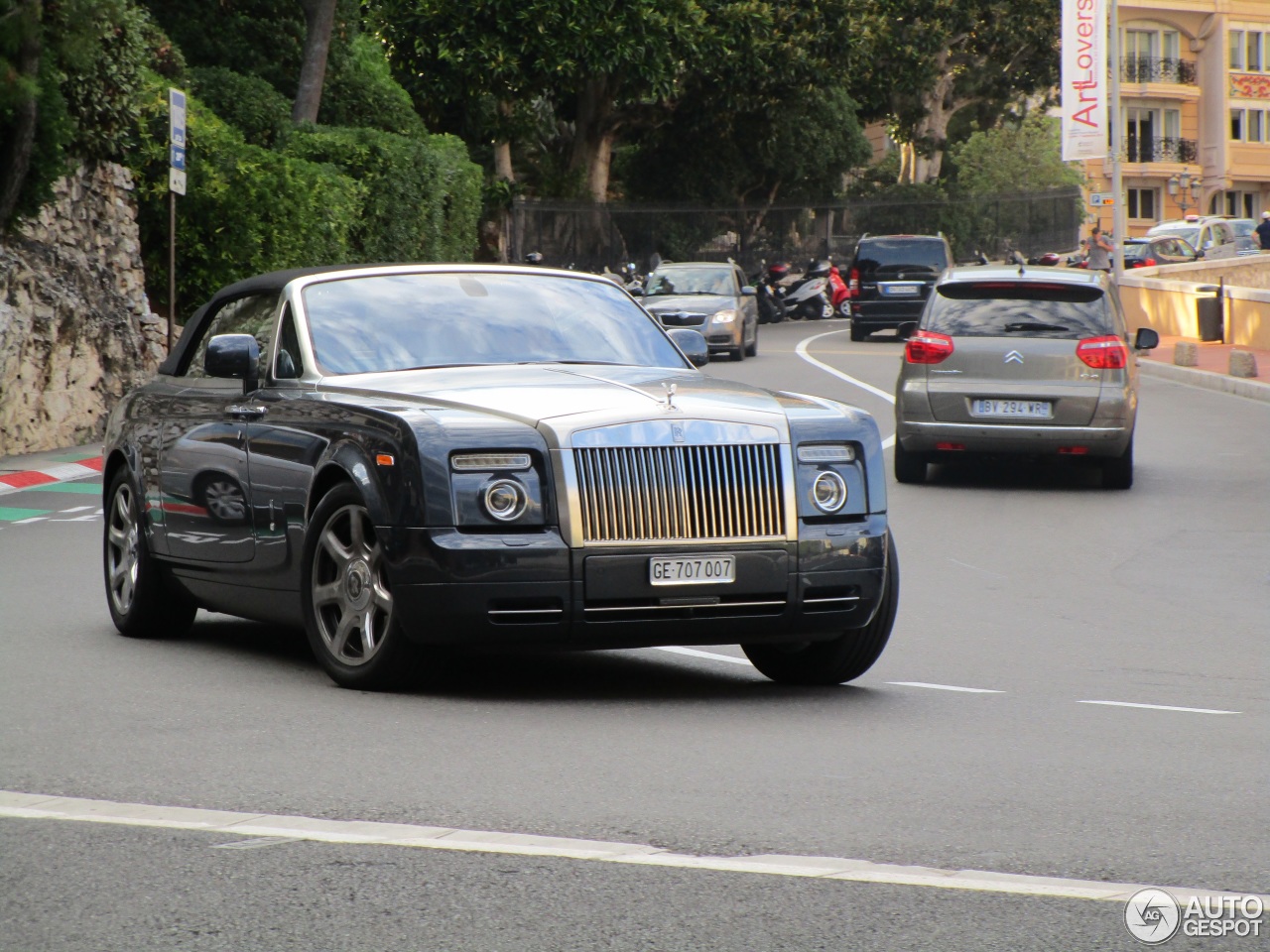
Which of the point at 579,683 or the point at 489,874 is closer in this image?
the point at 489,874

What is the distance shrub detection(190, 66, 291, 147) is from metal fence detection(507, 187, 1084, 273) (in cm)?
2074

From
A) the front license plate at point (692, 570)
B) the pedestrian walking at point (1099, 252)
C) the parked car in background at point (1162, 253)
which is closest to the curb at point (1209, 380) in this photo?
the pedestrian walking at point (1099, 252)

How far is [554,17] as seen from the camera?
45625 millimetres

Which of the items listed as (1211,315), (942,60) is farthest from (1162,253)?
(1211,315)

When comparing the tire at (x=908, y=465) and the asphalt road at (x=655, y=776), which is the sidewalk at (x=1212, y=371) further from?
the asphalt road at (x=655, y=776)

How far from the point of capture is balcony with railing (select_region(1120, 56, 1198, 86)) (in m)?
93.8

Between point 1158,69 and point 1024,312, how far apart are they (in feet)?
268

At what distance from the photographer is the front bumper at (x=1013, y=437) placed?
661 inches

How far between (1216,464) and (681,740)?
1344 centimetres

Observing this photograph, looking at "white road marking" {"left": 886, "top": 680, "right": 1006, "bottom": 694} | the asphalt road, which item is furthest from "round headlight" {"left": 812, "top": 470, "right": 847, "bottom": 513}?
"white road marking" {"left": 886, "top": 680, "right": 1006, "bottom": 694}

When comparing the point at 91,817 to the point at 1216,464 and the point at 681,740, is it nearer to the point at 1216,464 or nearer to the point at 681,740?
the point at 681,740

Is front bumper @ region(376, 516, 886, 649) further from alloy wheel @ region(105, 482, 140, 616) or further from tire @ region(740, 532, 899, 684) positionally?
alloy wheel @ region(105, 482, 140, 616)

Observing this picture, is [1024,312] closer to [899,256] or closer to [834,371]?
[834,371]

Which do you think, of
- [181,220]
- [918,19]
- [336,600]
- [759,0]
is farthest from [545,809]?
[918,19]
